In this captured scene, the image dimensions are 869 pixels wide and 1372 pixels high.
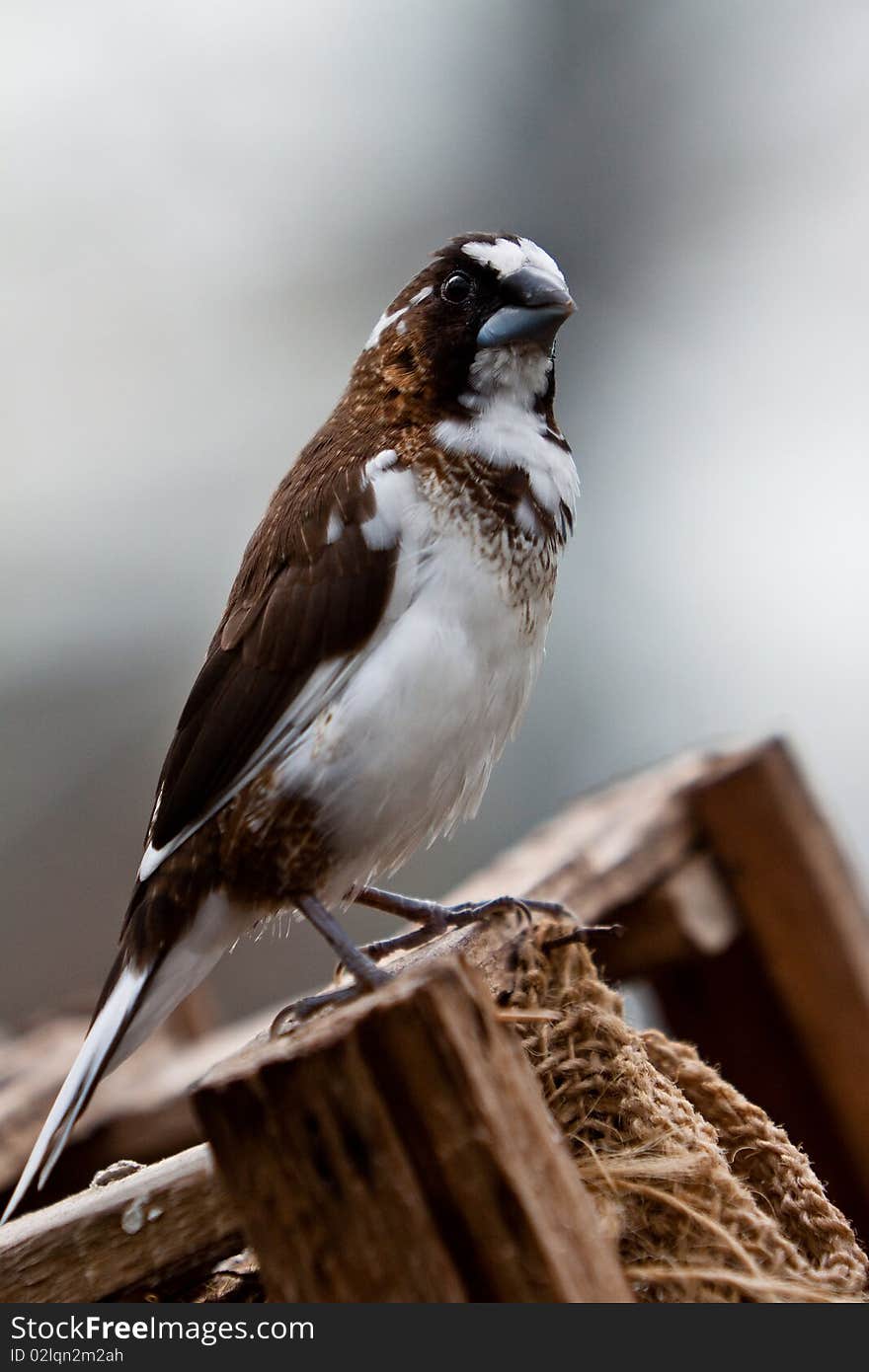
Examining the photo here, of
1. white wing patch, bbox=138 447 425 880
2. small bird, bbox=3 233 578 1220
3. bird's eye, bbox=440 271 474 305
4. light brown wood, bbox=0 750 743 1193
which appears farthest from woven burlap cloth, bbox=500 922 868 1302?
bird's eye, bbox=440 271 474 305

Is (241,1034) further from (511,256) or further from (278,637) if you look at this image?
(511,256)

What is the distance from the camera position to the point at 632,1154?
52.9 inches

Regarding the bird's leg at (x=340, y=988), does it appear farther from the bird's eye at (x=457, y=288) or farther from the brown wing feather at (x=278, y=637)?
the bird's eye at (x=457, y=288)

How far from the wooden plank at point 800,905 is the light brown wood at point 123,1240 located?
1701mm

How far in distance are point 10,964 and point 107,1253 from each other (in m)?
5.81

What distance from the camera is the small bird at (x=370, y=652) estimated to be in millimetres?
1739

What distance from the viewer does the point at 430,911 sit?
6.61 ft

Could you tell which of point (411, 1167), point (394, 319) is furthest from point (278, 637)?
point (411, 1167)

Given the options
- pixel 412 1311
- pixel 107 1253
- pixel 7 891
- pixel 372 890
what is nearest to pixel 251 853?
pixel 372 890

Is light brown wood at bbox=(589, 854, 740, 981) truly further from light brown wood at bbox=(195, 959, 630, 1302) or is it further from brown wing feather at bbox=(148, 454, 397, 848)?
light brown wood at bbox=(195, 959, 630, 1302)

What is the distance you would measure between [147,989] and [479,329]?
1025mm

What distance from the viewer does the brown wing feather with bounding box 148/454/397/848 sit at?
1.76 metres

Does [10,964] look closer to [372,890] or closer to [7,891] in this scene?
[7,891]

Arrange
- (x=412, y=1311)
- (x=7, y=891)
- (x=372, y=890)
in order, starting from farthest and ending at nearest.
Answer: (x=7, y=891), (x=372, y=890), (x=412, y=1311)
